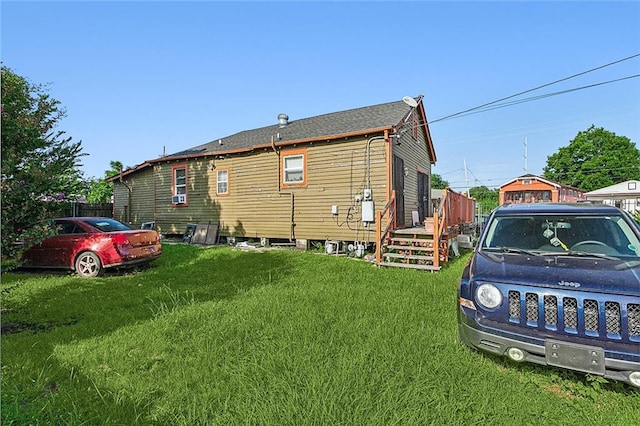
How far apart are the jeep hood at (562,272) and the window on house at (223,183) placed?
38.9 ft

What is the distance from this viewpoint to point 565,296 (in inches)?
102

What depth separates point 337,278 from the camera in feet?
22.4

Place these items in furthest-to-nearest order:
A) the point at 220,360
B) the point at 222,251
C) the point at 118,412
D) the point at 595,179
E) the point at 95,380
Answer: the point at 595,179 < the point at 222,251 < the point at 220,360 < the point at 95,380 < the point at 118,412

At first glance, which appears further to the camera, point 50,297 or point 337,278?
point 337,278

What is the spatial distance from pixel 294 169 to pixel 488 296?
Answer: 969 centimetres

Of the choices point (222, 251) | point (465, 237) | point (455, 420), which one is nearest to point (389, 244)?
point (465, 237)

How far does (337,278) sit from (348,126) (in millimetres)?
6672

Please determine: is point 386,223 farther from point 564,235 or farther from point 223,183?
point 223,183

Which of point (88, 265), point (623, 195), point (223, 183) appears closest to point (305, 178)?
Answer: point (223, 183)

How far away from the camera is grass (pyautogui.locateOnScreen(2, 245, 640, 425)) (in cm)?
237

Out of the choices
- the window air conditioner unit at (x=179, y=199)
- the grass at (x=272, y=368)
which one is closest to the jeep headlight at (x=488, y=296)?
the grass at (x=272, y=368)

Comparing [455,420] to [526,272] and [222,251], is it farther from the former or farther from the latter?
[222,251]

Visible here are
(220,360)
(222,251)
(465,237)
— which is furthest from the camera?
(465,237)

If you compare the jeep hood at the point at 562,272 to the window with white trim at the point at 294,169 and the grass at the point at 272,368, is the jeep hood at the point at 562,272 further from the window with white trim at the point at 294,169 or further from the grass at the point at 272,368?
the window with white trim at the point at 294,169
